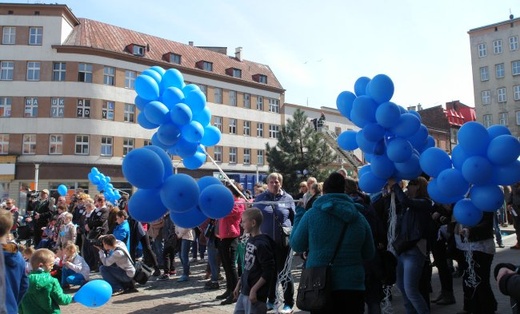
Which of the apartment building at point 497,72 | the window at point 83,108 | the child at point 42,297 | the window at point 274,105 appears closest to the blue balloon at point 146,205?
the child at point 42,297

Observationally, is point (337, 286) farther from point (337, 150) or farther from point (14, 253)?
point (337, 150)

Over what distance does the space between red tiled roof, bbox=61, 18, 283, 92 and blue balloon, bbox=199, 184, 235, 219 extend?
32.1 m

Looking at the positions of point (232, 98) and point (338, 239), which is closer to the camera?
point (338, 239)

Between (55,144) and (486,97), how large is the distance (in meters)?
46.3

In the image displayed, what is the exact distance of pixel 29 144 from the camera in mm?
32250

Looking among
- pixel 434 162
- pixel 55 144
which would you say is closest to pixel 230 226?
pixel 434 162

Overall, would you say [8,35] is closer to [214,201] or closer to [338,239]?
[214,201]

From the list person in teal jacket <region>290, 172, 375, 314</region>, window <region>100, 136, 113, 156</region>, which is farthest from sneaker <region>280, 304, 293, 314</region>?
window <region>100, 136, 113, 156</region>

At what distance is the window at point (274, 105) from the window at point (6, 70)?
921 inches

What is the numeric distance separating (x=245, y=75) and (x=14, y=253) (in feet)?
138

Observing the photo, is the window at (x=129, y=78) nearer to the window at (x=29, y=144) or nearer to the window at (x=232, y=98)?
the window at (x=29, y=144)

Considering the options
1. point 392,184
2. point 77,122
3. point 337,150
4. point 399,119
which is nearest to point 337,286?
point 392,184

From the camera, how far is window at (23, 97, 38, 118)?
32562mm

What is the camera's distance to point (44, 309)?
4.78m
